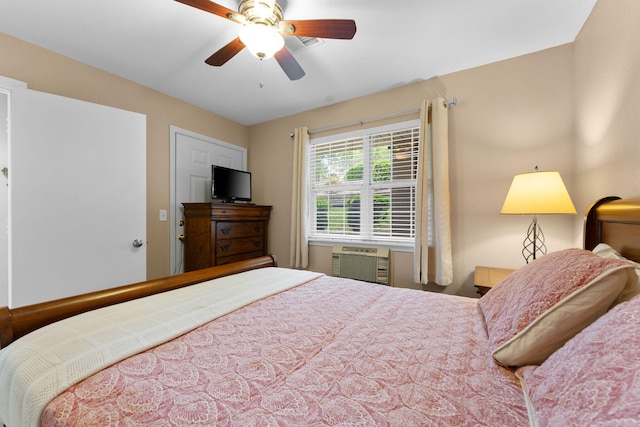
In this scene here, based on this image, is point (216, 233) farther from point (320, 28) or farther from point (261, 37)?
point (320, 28)

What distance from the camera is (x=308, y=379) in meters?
0.68

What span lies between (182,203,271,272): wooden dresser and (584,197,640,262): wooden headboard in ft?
9.42

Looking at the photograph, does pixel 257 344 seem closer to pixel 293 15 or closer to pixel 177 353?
pixel 177 353

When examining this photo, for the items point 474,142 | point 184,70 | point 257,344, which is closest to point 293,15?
point 184,70

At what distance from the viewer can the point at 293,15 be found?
173cm

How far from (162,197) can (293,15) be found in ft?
7.24

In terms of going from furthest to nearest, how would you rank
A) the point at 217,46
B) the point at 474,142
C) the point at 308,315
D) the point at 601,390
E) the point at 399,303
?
the point at 474,142 → the point at 217,46 → the point at 399,303 → the point at 308,315 → the point at 601,390

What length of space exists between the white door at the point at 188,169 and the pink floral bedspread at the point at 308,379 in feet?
7.37

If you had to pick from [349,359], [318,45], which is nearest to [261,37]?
[318,45]

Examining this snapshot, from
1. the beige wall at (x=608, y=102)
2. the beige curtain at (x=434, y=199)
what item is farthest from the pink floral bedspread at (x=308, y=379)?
the beige curtain at (x=434, y=199)

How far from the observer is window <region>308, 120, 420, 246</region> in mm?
2656

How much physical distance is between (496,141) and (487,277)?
1.18 metres

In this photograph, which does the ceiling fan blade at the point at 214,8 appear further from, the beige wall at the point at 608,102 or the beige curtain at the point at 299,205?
the beige wall at the point at 608,102

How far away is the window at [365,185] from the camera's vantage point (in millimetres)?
2656
